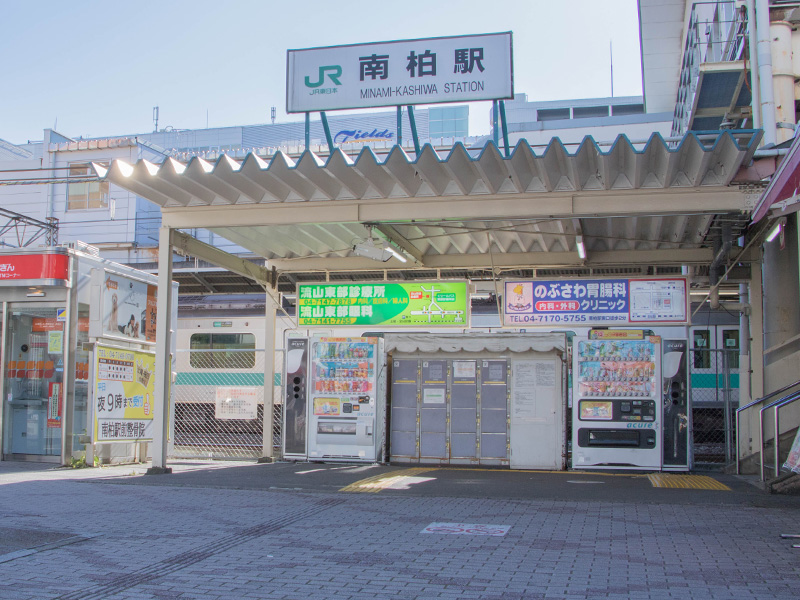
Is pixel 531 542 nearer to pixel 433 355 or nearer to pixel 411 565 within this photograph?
pixel 411 565

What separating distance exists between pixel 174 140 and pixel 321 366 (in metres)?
32.9

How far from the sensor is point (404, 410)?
1326cm

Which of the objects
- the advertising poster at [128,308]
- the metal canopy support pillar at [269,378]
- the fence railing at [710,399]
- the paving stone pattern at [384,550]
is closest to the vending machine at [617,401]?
the fence railing at [710,399]

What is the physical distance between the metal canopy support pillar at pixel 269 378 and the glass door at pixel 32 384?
3205mm

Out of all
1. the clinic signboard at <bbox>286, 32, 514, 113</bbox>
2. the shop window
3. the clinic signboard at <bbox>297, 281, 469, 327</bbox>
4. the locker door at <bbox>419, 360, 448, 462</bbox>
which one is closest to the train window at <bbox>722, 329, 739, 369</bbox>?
the locker door at <bbox>419, 360, 448, 462</bbox>

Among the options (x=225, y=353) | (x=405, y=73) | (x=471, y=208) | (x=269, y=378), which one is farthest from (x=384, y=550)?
(x=225, y=353)

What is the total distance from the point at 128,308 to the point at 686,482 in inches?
342

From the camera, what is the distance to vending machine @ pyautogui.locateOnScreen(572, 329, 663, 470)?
12039 mm

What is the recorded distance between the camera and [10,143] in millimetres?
36656

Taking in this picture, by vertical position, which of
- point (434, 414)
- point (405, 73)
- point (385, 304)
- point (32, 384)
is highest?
point (405, 73)

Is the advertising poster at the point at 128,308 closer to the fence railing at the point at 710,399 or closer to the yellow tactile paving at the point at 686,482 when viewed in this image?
the yellow tactile paving at the point at 686,482

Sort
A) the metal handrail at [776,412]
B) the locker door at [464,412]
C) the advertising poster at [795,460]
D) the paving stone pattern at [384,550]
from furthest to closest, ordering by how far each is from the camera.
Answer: the locker door at [464,412] < the metal handrail at [776,412] < the advertising poster at [795,460] < the paving stone pattern at [384,550]

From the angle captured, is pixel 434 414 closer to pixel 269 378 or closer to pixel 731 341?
pixel 269 378

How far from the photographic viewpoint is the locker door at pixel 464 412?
12.9 m
